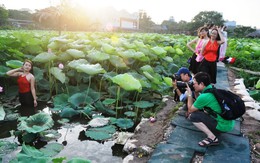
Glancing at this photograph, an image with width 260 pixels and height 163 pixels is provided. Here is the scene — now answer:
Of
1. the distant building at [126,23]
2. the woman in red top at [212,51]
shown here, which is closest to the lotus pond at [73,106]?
the woman in red top at [212,51]

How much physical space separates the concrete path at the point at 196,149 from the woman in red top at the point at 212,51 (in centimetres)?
178

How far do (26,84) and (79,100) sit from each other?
0.82 meters

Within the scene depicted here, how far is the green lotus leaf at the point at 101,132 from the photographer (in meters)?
3.07

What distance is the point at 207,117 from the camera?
2.80 meters

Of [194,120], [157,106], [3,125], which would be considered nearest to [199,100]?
[194,120]

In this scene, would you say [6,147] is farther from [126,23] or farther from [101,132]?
[126,23]

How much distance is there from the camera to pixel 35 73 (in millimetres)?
4602

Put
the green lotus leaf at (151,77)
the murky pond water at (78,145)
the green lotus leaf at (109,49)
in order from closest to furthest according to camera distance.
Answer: the murky pond water at (78,145) → the green lotus leaf at (151,77) → the green lotus leaf at (109,49)

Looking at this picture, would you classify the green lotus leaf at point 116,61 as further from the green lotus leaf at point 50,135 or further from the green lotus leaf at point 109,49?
the green lotus leaf at point 50,135

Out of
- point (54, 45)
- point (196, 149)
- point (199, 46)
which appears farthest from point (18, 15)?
point (196, 149)

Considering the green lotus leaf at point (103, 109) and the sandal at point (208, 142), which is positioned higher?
the sandal at point (208, 142)

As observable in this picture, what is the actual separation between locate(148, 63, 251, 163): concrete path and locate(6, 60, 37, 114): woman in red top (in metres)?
2.23

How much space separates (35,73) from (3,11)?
82.4 ft

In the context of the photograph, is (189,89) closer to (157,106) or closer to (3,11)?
(157,106)
